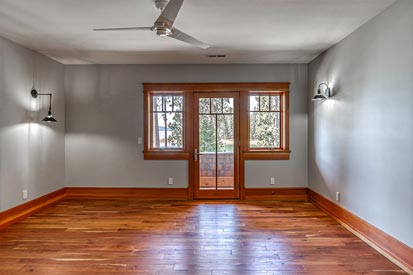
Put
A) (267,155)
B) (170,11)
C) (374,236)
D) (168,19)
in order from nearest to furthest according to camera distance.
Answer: (170,11)
(168,19)
(374,236)
(267,155)

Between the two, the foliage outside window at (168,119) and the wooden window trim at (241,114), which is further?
the foliage outside window at (168,119)

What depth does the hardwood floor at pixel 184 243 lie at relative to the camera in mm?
2789

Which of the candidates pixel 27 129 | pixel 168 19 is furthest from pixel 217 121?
pixel 27 129

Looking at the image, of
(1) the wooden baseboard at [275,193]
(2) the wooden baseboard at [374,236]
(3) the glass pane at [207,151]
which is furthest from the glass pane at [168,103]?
(2) the wooden baseboard at [374,236]

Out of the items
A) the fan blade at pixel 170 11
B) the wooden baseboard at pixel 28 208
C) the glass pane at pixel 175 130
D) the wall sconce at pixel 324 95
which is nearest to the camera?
the fan blade at pixel 170 11

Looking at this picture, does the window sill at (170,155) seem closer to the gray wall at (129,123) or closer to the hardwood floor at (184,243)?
the gray wall at (129,123)

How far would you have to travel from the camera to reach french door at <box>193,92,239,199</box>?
18.0 ft

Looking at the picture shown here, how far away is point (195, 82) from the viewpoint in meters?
5.47

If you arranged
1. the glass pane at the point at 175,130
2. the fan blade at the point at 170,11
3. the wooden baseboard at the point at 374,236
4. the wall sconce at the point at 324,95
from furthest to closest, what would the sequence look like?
the glass pane at the point at 175,130 < the wall sconce at the point at 324,95 < the wooden baseboard at the point at 374,236 < the fan blade at the point at 170,11

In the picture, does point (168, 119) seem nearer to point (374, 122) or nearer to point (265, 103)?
point (265, 103)

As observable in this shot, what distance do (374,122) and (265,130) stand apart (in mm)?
2406

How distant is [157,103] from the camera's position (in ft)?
18.3

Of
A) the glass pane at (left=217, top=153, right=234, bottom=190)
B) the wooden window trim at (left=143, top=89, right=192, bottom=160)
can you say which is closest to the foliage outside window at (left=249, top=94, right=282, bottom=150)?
the glass pane at (left=217, top=153, right=234, bottom=190)

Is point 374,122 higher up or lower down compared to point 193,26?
lower down
